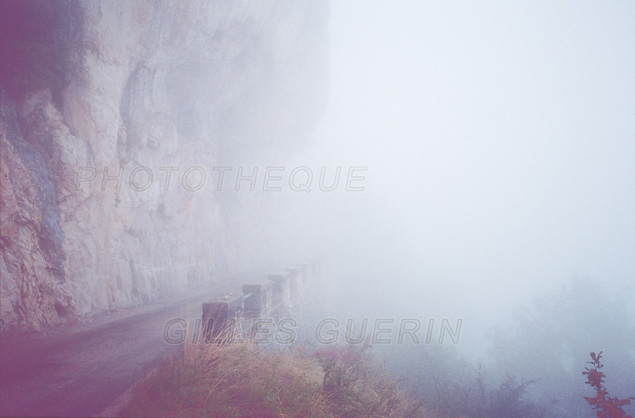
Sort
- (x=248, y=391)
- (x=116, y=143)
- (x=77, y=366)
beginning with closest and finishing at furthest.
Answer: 1. (x=248, y=391)
2. (x=77, y=366)
3. (x=116, y=143)

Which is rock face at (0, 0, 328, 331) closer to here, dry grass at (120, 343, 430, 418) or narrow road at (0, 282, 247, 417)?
narrow road at (0, 282, 247, 417)

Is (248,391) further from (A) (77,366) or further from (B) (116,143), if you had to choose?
(B) (116,143)

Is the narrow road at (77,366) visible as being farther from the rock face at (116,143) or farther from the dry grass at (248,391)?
A: the rock face at (116,143)

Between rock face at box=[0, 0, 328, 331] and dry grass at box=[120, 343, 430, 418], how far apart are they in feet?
15.3

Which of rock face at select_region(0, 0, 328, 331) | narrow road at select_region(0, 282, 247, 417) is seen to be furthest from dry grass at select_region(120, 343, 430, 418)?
rock face at select_region(0, 0, 328, 331)

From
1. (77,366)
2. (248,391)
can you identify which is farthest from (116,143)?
(248,391)

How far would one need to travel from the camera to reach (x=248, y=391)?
156 inches

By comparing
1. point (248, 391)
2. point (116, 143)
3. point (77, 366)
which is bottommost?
point (77, 366)

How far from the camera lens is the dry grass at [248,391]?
3.28m

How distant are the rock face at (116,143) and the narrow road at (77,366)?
1.10 meters

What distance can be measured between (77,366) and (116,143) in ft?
25.2

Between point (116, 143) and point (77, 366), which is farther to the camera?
point (116, 143)

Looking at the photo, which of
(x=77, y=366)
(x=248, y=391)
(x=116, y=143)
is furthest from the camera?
(x=116, y=143)

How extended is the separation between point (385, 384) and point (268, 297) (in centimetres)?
368
